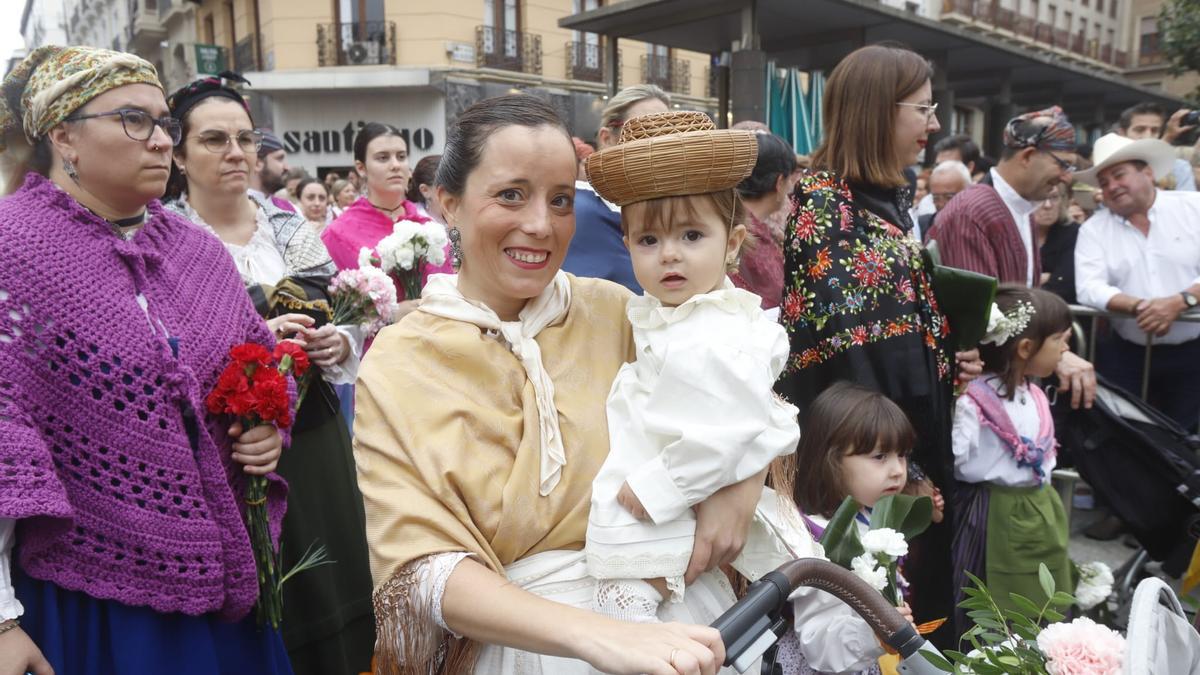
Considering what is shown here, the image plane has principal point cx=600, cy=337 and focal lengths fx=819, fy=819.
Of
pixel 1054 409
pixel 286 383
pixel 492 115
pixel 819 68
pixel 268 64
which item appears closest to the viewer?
pixel 492 115

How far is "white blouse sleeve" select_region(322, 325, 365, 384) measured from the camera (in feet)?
10.1

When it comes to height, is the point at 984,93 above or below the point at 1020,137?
above

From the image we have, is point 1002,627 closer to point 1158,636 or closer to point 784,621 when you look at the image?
point 1158,636

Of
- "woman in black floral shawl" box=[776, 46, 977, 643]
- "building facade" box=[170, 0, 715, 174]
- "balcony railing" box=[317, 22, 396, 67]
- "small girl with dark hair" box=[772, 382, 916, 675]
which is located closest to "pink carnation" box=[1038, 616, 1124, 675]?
"small girl with dark hair" box=[772, 382, 916, 675]

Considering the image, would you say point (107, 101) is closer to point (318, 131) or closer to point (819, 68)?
point (819, 68)

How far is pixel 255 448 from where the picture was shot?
231cm

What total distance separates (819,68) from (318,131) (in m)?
14.9

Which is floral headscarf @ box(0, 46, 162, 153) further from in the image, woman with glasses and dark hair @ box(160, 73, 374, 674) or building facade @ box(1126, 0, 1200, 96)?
building facade @ box(1126, 0, 1200, 96)

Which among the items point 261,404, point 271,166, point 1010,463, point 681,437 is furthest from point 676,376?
point 271,166

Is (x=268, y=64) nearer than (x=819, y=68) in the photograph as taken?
No

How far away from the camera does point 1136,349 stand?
517cm

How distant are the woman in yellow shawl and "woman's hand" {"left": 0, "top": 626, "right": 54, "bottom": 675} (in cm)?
87

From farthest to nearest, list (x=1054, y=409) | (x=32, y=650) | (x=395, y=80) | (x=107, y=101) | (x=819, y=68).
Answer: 1. (x=395, y=80)
2. (x=819, y=68)
3. (x=1054, y=409)
4. (x=107, y=101)
5. (x=32, y=650)

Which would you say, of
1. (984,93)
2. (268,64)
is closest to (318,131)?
(268,64)
